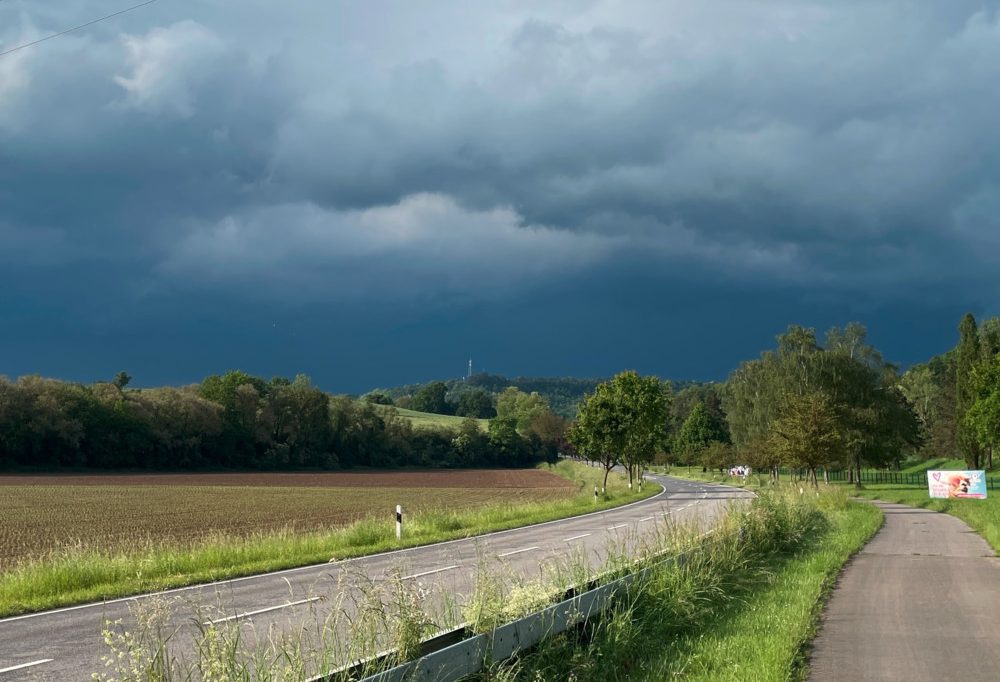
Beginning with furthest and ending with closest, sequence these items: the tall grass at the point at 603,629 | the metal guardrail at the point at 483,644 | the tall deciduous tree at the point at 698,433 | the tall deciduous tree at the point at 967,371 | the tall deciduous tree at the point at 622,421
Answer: the tall deciduous tree at the point at 698,433 < the tall deciduous tree at the point at 967,371 < the tall deciduous tree at the point at 622,421 < the metal guardrail at the point at 483,644 < the tall grass at the point at 603,629

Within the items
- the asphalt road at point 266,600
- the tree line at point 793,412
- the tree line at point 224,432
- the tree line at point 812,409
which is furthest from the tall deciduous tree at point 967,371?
the tree line at point 224,432

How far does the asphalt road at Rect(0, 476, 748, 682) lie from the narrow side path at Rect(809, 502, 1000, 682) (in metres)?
2.90

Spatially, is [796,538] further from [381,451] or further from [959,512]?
[381,451]

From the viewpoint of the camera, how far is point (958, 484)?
42844 mm

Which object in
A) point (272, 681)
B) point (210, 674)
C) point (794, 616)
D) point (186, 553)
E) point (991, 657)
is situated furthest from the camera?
point (186, 553)

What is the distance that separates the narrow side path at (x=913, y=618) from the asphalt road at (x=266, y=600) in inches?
114

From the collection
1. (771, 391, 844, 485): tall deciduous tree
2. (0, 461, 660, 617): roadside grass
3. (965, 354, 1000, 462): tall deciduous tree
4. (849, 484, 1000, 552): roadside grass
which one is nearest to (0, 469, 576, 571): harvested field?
(0, 461, 660, 617): roadside grass

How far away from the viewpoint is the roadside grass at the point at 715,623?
7.93 meters

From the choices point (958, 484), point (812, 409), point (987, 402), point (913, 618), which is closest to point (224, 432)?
point (812, 409)

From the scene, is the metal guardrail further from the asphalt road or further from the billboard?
the billboard

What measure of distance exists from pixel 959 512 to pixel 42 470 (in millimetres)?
88566

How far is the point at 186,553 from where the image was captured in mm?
19141

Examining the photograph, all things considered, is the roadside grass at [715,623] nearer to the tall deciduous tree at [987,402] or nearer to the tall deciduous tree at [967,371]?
the tall deciduous tree at [987,402]

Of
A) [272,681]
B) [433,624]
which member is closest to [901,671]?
[433,624]
